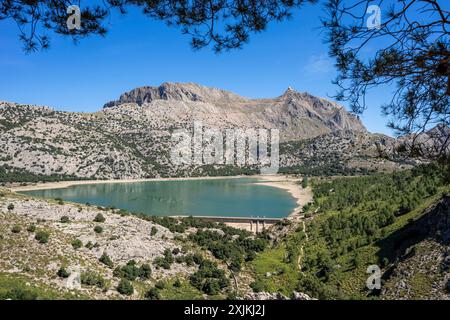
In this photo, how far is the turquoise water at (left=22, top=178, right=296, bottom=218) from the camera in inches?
2579

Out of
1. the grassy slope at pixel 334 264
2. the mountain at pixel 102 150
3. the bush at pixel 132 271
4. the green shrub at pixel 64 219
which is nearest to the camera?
the bush at pixel 132 271

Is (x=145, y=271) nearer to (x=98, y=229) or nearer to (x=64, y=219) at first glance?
(x=98, y=229)

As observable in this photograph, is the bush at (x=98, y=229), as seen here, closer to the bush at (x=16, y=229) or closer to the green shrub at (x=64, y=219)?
the green shrub at (x=64, y=219)

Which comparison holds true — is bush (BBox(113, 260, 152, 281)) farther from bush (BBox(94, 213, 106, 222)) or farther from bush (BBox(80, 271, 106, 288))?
bush (BBox(94, 213, 106, 222))

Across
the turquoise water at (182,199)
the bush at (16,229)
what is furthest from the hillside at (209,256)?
the turquoise water at (182,199)

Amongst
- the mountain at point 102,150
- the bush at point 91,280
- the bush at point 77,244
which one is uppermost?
the mountain at point 102,150

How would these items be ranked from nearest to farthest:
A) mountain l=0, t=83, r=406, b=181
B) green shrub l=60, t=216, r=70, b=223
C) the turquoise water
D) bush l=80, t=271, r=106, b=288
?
bush l=80, t=271, r=106, b=288, green shrub l=60, t=216, r=70, b=223, the turquoise water, mountain l=0, t=83, r=406, b=181

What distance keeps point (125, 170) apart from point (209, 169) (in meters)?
36.6

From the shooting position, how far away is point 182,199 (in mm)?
81312

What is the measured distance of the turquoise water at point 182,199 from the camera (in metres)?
65.5

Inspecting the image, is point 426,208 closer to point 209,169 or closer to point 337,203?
point 337,203

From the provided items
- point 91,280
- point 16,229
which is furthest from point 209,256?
point 16,229

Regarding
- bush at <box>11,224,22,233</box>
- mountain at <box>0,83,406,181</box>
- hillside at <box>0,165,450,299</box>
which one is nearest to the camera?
hillside at <box>0,165,450,299</box>

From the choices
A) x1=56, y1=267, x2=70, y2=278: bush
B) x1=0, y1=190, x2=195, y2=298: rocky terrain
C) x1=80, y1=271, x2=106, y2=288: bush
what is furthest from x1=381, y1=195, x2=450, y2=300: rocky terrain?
x1=56, y1=267, x2=70, y2=278: bush
